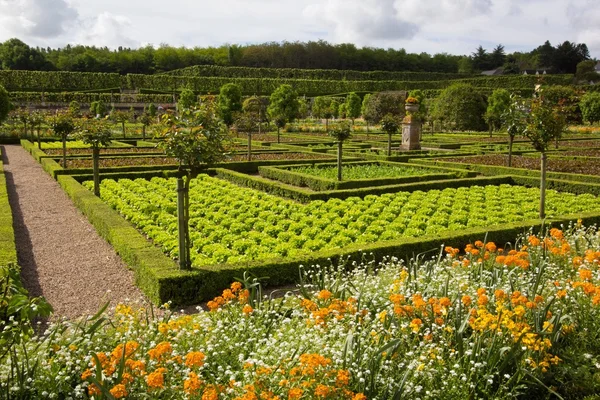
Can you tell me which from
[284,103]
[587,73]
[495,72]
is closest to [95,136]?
[284,103]

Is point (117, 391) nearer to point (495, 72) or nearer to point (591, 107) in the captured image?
point (591, 107)

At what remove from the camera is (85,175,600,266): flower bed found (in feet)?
28.1

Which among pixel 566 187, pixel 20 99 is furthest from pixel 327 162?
pixel 20 99

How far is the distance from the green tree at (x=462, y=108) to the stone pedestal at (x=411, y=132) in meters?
15.5

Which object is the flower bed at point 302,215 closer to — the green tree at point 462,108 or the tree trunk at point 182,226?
the tree trunk at point 182,226

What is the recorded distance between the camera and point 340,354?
3848 mm

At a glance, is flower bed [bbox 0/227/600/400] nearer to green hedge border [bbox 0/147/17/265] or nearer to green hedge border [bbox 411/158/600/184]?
green hedge border [bbox 0/147/17/265]

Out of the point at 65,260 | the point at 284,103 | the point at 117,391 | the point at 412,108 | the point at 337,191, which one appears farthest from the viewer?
the point at 284,103

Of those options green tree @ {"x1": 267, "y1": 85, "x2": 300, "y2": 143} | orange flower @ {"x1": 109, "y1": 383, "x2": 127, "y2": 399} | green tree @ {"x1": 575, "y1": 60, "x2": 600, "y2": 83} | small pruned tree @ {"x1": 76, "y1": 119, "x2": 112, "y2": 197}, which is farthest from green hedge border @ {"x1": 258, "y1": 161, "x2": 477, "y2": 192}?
green tree @ {"x1": 575, "y1": 60, "x2": 600, "y2": 83}

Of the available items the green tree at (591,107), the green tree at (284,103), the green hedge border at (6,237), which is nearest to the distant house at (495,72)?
the green tree at (591,107)

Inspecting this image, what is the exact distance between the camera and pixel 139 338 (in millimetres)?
4316

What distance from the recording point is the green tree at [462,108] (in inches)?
1572

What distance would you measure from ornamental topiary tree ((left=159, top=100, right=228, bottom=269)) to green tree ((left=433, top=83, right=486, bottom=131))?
34936 mm

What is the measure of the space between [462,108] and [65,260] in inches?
1427
